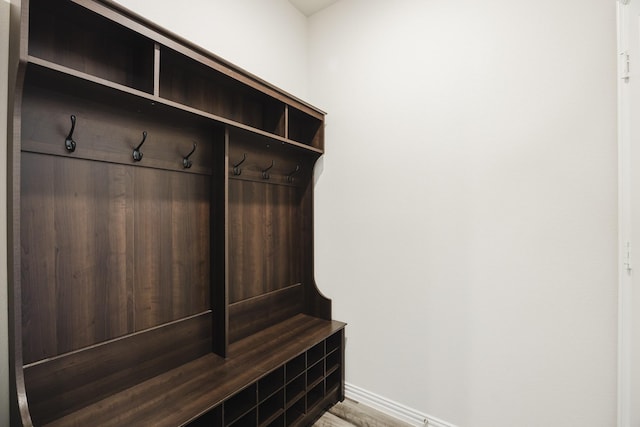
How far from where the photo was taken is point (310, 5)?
2.31m

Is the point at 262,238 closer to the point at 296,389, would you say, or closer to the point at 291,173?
the point at 291,173

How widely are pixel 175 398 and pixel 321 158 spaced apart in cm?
171

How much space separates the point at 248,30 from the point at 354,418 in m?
2.59

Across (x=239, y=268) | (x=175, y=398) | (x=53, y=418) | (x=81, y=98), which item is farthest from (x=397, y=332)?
(x=81, y=98)

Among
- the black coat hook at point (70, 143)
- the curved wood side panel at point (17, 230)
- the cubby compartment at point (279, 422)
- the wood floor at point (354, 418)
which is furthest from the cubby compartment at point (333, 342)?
the black coat hook at point (70, 143)

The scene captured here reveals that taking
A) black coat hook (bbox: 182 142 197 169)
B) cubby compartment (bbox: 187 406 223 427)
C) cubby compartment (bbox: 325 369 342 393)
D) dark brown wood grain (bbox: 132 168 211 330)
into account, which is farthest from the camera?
cubby compartment (bbox: 325 369 342 393)

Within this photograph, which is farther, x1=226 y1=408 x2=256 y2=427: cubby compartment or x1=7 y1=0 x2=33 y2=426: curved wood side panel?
x1=226 y1=408 x2=256 y2=427: cubby compartment

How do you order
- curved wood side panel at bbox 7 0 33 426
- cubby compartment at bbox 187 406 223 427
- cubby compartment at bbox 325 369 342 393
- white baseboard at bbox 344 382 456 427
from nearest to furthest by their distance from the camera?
1. curved wood side panel at bbox 7 0 33 426
2. cubby compartment at bbox 187 406 223 427
3. white baseboard at bbox 344 382 456 427
4. cubby compartment at bbox 325 369 342 393

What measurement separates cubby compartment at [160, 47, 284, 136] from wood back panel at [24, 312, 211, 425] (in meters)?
1.14

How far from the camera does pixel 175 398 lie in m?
1.25

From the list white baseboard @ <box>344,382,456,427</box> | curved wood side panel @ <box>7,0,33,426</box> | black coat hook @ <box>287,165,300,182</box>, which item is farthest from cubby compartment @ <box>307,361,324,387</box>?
curved wood side panel @ <box>7,0,33,426</box>

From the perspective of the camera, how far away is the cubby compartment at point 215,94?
148cm

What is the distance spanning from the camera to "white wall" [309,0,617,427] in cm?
143

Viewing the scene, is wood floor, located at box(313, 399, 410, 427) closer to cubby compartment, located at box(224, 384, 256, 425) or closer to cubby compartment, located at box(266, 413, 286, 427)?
cubby compartment, located at box(266, 413, 286, 427)
